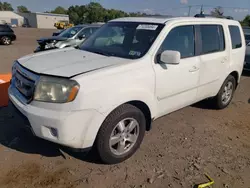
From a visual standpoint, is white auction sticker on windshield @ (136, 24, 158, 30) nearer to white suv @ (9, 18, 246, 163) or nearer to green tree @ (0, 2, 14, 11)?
white suv @ (9, 18, 246, 163)

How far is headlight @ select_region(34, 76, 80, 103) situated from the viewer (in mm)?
2398

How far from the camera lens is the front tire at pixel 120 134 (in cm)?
269

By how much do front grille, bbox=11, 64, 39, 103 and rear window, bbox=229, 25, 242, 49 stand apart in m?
3.82

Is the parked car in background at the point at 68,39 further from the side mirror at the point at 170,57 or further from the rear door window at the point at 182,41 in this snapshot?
the side mirror at the point at 170,57

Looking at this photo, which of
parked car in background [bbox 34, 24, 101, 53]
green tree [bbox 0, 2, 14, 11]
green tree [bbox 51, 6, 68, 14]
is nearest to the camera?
parked car in background [bbox 34, 24, 101, 53]

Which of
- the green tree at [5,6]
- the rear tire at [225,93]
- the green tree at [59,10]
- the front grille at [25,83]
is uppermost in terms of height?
the green tree at [5,6]

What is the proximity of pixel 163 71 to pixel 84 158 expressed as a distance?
1551 mm

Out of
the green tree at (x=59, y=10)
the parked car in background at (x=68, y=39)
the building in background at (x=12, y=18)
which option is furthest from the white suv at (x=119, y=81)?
the green tree at (x=59, y=10)

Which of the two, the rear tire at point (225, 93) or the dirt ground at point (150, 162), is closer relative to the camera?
the dirt ground at point (150, 162)

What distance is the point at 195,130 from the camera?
4.02 metres

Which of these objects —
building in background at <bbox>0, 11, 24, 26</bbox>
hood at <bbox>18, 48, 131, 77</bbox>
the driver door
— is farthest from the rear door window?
building in background at <bbox>0, 11, 24, 26</bbox>

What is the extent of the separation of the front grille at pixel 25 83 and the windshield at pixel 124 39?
1.09 metres

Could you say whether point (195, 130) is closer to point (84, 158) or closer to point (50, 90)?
point (84, 158)

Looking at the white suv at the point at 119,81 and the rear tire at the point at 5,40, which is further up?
the white suv at the point at 119,81
